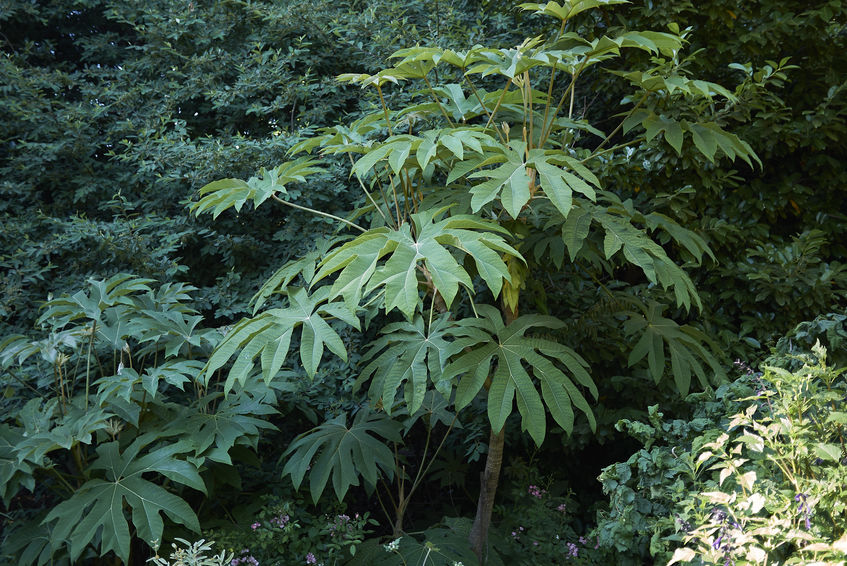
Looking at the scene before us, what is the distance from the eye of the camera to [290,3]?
3.66 metres

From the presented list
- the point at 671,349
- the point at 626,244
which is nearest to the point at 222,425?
the point at 626,244

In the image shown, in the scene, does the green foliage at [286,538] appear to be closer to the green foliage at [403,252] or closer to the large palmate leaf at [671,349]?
the green foliage at [403,252]

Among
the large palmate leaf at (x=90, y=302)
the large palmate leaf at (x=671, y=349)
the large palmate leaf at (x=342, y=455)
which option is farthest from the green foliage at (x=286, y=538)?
the large palmate leaf at (x=671, y=349)

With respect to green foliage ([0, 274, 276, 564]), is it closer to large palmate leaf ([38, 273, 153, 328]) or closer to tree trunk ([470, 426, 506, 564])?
large palmate leaf ([38, 273, 153, 328])

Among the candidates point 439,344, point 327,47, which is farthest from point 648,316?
point 327,47

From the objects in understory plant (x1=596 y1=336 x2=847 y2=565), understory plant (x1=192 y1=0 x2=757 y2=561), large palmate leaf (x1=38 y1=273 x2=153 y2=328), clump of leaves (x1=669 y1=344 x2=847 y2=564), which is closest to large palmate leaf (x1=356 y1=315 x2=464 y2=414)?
understory plant (x1=192 y1=0 x2=757 y2=561)

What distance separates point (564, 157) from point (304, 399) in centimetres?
152

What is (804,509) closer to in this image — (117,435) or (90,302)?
(117,435)

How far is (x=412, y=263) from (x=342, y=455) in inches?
37.3

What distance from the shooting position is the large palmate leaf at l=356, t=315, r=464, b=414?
1.91 m

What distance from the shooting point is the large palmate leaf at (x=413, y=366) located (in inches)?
75.2

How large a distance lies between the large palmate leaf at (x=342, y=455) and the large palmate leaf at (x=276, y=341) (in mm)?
515

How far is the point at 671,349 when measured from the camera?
211cm

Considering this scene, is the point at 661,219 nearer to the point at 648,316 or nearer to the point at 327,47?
the point at 648,316
